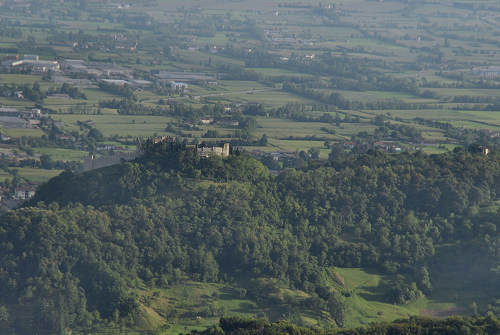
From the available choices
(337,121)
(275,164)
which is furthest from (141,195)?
(337,121)

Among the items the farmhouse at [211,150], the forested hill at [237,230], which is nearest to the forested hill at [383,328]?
the forested hill at [237,230]

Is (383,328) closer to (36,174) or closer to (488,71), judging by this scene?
(36,174)

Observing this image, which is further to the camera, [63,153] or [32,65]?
[32,65]

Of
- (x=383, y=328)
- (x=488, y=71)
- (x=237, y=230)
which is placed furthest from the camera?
(x=488, y=71)

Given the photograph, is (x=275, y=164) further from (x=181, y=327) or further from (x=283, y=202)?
(x=181, y=327)

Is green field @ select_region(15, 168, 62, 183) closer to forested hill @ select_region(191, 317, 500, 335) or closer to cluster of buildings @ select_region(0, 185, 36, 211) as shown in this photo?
cluster of buildings @ select_region(0, 185, 36, 211)

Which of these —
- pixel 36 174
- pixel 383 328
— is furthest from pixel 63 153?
pixel 383 328

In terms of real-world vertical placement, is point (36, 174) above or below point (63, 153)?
above

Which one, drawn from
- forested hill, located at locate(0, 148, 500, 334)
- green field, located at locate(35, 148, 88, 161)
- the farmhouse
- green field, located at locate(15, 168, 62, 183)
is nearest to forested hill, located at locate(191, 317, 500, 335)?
forested hill, located at locate(0, 148, 500, 334)
